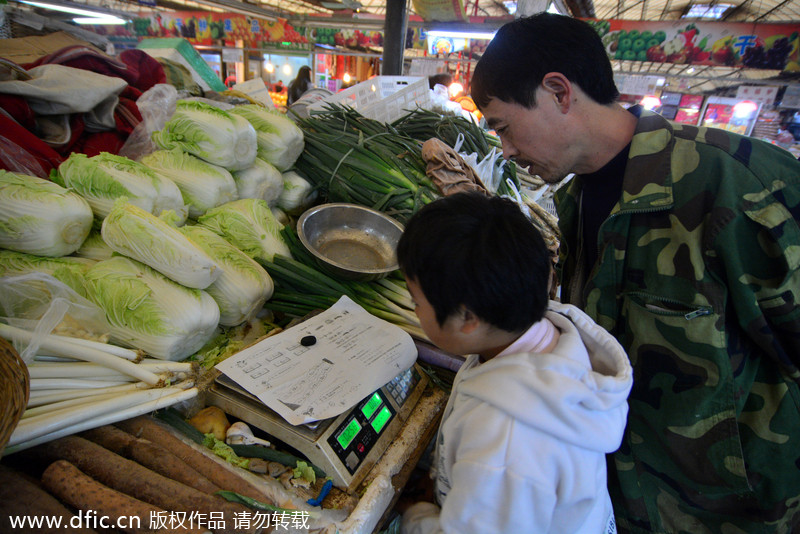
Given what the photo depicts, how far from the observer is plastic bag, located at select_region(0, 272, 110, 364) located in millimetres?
1248

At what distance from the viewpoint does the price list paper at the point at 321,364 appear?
1289mm

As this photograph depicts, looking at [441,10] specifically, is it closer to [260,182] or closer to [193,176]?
[260,182]

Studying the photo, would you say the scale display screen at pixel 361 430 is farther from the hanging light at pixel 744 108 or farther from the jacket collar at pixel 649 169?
the hanging light at pixel 744 108

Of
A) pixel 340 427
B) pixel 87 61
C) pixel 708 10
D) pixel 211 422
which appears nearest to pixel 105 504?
pixel 211 422

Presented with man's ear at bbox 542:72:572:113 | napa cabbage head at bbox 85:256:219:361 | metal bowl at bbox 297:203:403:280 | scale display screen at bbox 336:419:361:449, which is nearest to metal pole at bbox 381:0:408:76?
metal bowl at bbox 297:203:403:280

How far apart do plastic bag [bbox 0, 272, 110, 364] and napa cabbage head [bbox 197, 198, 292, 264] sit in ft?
2.27

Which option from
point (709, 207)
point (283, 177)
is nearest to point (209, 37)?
point (283, 177)

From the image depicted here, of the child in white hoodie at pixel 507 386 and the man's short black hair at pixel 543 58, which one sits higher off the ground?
the man's short black hair at pixel 543 58

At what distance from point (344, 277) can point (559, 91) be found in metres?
1.21

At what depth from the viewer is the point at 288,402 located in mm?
1277

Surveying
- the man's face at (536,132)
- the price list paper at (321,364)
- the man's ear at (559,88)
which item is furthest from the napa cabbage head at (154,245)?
the man's ear at (559,88)

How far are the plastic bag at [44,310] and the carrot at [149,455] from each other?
1.15 ft

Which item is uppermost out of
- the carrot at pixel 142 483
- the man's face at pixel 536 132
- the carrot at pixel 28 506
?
the man's face at pixel 536 132

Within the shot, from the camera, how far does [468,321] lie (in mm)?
1028
